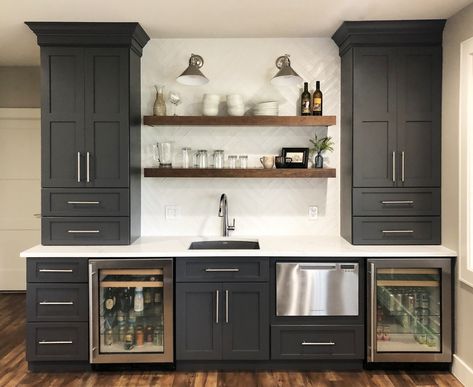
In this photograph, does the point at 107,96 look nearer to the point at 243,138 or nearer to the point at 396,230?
the point at 243,138

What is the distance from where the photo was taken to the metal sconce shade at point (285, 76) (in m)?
3.25

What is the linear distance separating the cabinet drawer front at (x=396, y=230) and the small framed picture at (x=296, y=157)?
624 mm

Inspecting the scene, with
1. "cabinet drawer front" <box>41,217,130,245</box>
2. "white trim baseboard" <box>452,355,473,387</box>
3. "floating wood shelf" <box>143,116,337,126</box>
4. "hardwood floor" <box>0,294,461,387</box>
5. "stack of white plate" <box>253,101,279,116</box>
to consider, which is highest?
"stack of white plate" <box>253,101,279,116</box>

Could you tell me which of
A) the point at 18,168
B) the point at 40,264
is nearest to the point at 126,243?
the point at 40,264

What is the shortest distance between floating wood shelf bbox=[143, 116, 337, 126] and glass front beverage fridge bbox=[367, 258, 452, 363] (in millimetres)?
1166

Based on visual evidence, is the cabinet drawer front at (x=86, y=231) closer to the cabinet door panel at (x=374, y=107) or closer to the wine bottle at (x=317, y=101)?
the wine bottle at (x=317, y=101)

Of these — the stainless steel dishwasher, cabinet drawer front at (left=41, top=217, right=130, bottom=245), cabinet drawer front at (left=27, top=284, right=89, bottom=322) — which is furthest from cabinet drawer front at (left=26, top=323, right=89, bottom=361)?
the stainless steel dishwasher

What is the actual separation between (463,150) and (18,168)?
172 inches

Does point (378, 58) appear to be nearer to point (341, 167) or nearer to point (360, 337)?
point (341, 167)

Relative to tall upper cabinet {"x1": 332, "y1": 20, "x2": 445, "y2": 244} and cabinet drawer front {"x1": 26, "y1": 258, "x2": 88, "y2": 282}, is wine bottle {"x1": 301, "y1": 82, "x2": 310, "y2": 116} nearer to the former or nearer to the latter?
tall upper cabinet {"x1": 332, "y1": 20, "x2": 445, "y2": 244}

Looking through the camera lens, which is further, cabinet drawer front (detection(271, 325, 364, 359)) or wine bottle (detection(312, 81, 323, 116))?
wine bottle (detection(312, 81, 323, 116))

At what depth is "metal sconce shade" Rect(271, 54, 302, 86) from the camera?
10.7 feet

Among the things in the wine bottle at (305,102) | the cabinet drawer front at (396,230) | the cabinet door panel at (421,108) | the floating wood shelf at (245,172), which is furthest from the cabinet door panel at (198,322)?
the cabinet door panel at (421,108)

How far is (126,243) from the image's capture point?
3.33m
